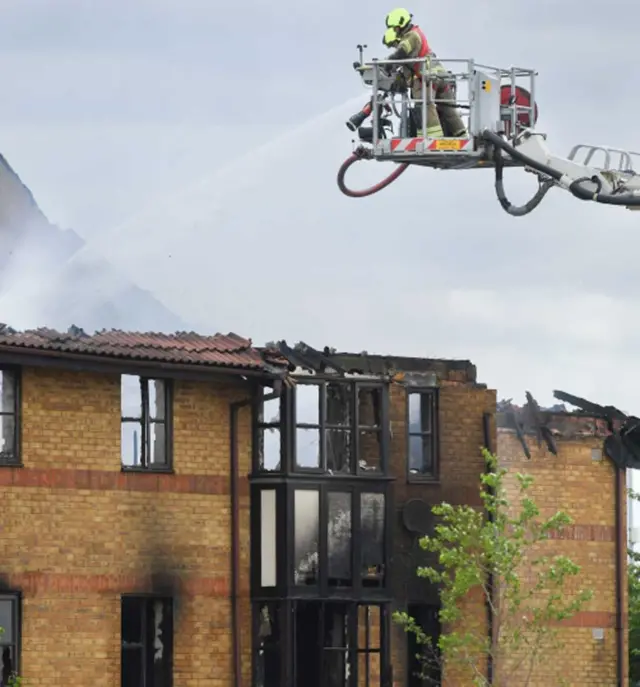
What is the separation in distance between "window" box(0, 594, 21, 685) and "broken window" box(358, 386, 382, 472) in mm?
7930

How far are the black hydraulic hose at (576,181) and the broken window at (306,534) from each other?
888cm

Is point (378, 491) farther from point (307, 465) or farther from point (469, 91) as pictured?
point (469, 91)

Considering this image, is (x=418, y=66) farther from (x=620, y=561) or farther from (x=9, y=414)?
(x=620, y=561)

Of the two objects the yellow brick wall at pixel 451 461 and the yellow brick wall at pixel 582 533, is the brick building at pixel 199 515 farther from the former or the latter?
the yellow brick wall at pixel 582 533

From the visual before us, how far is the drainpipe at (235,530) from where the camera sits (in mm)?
55156

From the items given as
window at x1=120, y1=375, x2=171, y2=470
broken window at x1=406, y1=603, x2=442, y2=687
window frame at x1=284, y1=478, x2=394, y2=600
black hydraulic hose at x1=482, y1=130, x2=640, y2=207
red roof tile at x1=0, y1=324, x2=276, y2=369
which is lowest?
broken window at x1=406, y1=603, x2=442, y2=687

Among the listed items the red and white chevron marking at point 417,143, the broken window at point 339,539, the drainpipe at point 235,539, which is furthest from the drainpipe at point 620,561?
the red and white chevron marking at point 417,143

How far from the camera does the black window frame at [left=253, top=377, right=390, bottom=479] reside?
5603cm

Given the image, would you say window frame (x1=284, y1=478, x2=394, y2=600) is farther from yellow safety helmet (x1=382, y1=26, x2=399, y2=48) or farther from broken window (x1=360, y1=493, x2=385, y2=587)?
yellow safety helmet (x1=382, y1=26, x2=399, y2=48)

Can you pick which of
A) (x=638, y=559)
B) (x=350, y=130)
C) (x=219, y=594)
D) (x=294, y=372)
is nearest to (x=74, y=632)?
(x=219, y=594)

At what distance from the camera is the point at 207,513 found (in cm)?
5522

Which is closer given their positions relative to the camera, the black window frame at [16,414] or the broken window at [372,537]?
the black window frame at [16,414]

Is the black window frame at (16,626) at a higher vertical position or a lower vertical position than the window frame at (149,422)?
lower

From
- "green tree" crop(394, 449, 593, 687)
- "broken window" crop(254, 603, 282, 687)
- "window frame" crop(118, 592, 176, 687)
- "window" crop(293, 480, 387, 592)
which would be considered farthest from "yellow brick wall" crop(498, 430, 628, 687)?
"window frame" crop(118, 592, 176, 687)
